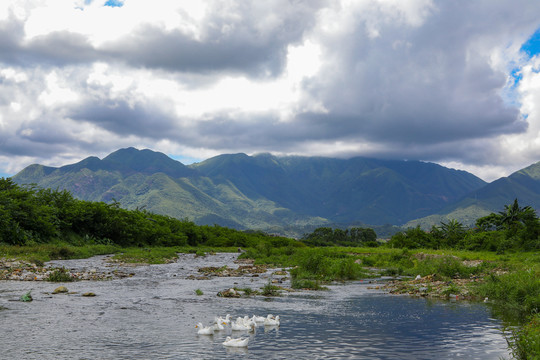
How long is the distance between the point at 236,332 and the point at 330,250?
200 feet

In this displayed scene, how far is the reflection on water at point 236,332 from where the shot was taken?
1520cm

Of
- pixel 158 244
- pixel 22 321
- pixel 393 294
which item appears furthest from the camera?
pixel 158 244

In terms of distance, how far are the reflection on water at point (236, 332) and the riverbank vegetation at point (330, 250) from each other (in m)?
2.67

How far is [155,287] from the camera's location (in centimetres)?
3372

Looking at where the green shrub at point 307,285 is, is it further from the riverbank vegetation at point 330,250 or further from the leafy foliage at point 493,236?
the leafy foliage at point 493,236

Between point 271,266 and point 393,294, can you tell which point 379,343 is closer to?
point 393,294

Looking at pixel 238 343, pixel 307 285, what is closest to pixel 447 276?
pixel 307 285

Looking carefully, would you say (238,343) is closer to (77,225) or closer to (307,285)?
(307,285)

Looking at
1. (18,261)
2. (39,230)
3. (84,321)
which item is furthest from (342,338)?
(39,230)

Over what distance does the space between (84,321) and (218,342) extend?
7.43m

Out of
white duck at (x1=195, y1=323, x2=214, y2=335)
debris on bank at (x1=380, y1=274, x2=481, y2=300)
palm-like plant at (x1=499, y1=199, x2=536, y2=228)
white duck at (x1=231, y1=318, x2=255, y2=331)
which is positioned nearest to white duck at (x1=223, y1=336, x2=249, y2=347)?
white duck at (x1=195, y1=323, x2=214, y2=335)

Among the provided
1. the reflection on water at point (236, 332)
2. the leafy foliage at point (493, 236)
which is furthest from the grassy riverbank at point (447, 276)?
the leafy foliage at point (493, 236)

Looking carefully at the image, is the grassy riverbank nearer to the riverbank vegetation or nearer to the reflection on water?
the riverbank vegetation

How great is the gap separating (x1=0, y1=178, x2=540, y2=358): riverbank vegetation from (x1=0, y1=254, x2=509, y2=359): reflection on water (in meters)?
2.67
